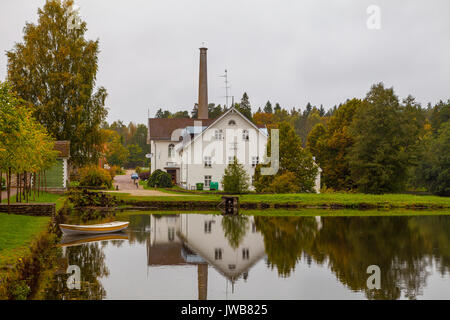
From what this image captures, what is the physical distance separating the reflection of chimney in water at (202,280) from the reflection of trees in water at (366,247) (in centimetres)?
253

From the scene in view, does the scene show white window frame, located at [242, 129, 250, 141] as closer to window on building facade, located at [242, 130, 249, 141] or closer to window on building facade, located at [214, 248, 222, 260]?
window on building facade, located at [242, 130, 249, 141]

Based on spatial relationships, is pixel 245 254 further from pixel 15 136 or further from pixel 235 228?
pixel 15 136

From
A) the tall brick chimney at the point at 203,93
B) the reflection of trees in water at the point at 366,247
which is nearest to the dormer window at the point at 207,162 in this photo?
the tall brick chimney at the point at 203,93

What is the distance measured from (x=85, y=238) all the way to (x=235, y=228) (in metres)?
8.82

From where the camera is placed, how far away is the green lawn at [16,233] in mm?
14281

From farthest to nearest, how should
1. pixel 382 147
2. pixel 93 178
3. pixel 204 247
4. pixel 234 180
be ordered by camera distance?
pixel 382 147, pixel 93 178, pixel 234 180, pixel 204 247

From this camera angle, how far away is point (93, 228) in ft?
80.2

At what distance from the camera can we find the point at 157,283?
1502cm

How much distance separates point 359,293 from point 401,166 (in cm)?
3818

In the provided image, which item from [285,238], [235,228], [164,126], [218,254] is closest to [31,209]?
[235,228]

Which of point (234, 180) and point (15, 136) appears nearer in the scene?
point (15, 136)

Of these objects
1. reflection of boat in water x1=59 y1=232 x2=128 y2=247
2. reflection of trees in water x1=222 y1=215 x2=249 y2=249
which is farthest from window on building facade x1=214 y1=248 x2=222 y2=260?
reflection of boat in water x1=59 y1=232 x2=128 y2=247

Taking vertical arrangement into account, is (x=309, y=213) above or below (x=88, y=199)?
below

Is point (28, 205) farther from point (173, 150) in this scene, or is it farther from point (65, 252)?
point (173, 150)
